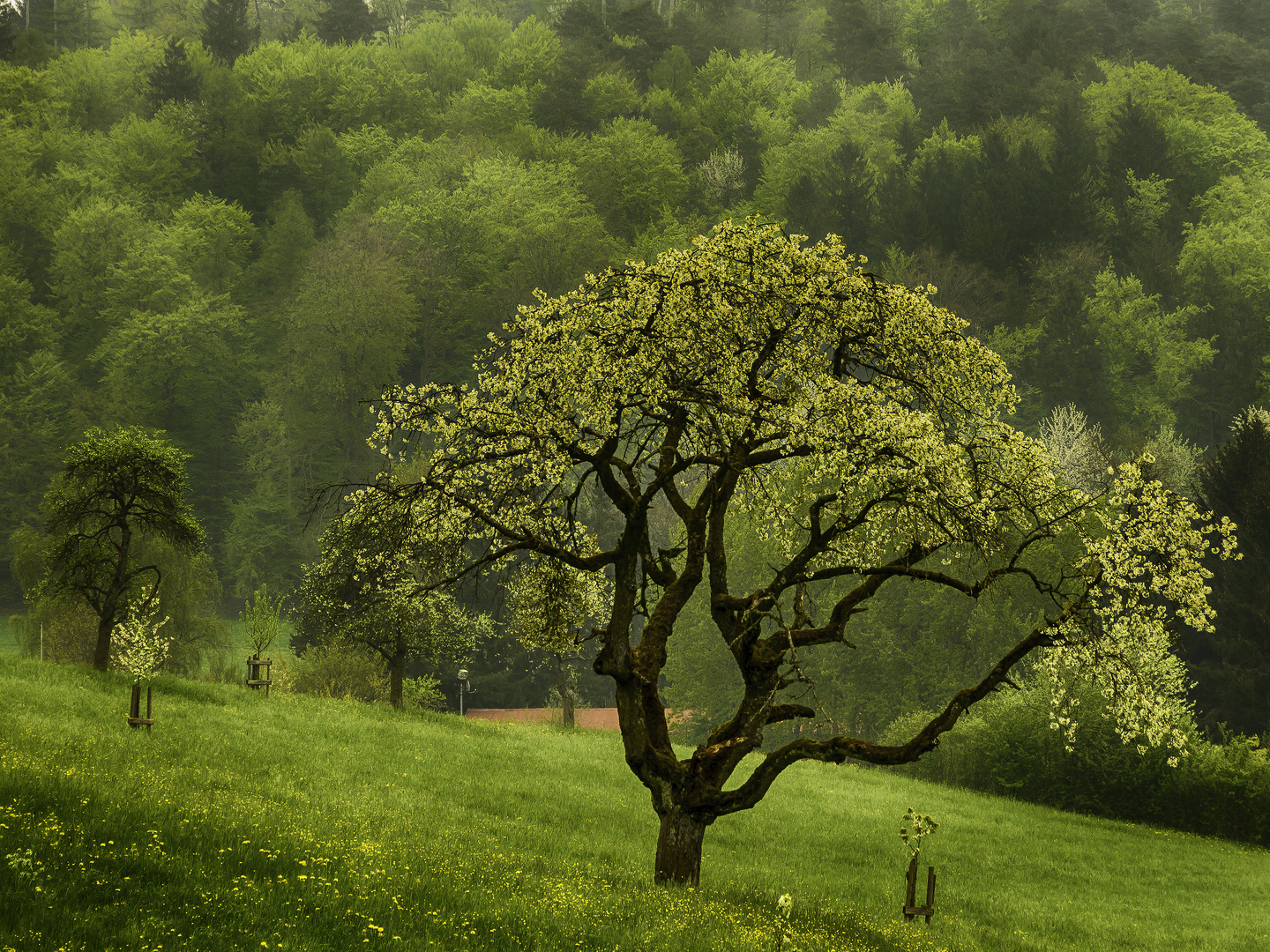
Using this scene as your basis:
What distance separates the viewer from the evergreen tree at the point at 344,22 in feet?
435

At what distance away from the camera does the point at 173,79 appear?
115 m

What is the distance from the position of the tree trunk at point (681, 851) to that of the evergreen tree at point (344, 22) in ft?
A: 434

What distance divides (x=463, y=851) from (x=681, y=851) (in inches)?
143

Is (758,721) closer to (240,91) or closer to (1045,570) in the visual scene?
(1045,570)

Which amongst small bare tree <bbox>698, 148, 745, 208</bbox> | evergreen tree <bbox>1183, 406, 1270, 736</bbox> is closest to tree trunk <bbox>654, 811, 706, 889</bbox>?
evergreen tree <bbox>1183, 406, 1270, 736</bbox>

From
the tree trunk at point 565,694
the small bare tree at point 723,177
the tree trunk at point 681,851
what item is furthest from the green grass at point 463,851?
the small bare tree at point 723,177

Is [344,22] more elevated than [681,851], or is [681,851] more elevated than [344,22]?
[344,22]

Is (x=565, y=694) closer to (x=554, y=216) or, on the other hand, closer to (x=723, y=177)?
(x=554, y=216)

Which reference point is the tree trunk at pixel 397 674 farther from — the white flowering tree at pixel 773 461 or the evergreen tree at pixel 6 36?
the evergreen tree at pixel 6 36

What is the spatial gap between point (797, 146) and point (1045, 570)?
62016 millimetres

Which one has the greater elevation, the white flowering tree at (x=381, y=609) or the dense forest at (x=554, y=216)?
the dense forest at (x=554, y=216)

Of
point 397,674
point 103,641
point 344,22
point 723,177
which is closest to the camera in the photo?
point 103,641

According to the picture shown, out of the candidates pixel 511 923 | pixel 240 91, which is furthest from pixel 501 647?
pixel 240 91

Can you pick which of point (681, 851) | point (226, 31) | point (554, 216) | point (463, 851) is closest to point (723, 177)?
point (554, 216)
